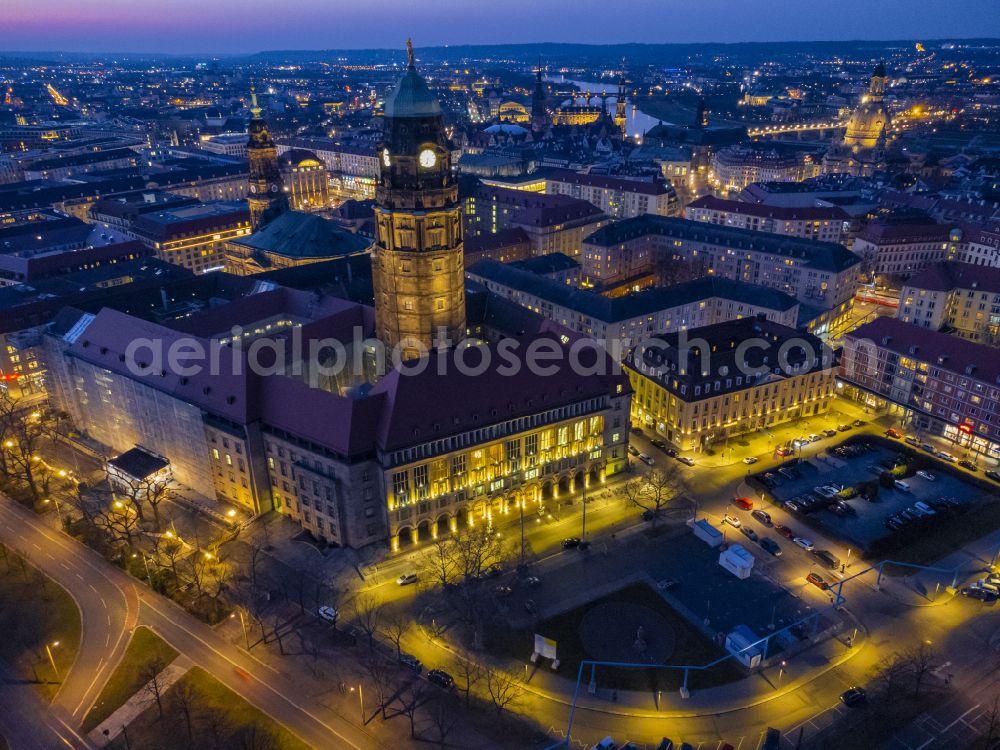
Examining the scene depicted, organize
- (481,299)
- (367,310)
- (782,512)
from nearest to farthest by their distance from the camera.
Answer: (782,512) < (367,310) < (481,299)

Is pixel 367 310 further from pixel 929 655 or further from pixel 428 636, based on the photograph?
pixel 929 655

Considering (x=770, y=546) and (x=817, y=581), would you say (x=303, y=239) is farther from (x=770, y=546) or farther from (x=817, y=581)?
(x=817, y=581)

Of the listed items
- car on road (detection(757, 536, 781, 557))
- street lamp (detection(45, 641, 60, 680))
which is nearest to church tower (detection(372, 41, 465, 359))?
car on road (detection(757, 536, 781, 557))

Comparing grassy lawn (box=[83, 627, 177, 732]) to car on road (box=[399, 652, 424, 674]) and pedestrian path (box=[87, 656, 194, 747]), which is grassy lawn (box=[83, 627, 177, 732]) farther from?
car on road (box=[399, 652, 424, 674])

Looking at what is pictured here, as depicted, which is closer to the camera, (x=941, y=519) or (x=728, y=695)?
(x=728, y=695)

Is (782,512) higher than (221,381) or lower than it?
lower

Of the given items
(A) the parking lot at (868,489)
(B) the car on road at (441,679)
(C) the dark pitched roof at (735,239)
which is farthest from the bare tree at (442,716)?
(C) the dark pitched roof at (735,239)

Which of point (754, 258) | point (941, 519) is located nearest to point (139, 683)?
point (941, 519)
